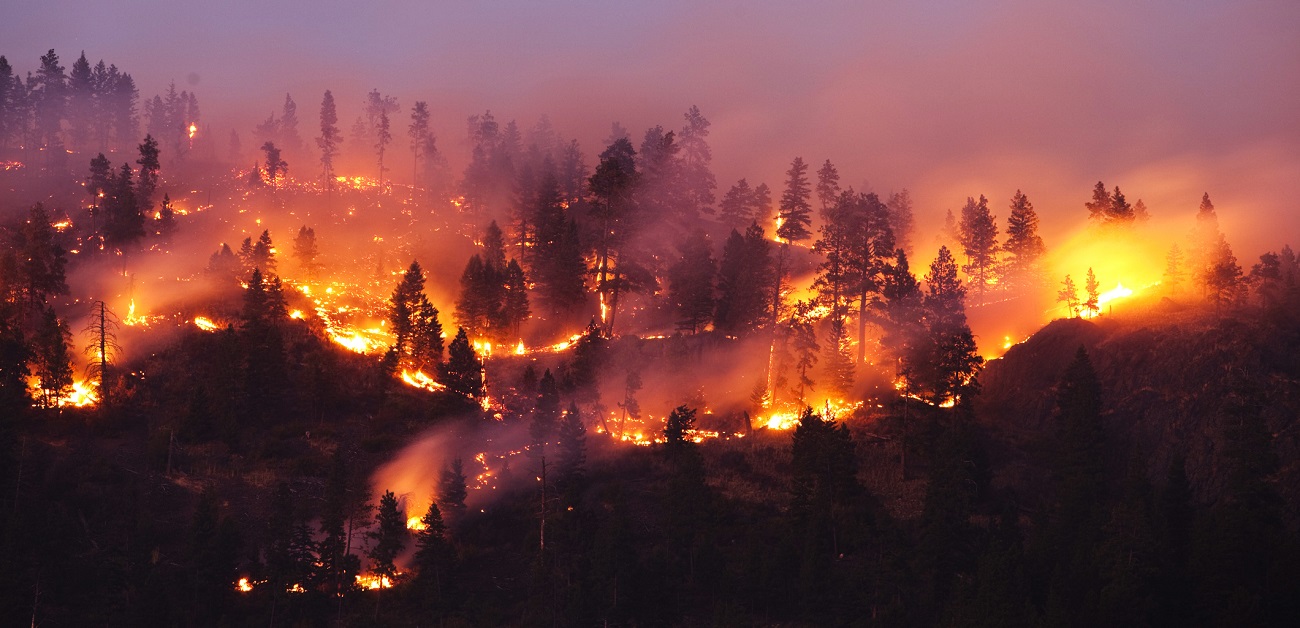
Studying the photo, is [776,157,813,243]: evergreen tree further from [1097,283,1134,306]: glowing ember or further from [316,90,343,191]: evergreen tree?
[316,90,343,191]: evergreen tree

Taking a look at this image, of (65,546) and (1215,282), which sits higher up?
(1215,282)

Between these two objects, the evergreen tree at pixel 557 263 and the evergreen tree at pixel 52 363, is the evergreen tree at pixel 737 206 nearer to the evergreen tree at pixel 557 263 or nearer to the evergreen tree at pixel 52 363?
the evergreen tree at pixel 557 263

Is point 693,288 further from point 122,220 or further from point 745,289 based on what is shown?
point 122,220

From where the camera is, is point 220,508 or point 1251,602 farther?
point 220,508

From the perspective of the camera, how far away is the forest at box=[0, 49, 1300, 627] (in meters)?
44.5

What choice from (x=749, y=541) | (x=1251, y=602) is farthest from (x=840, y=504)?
(x=1251, y=602)

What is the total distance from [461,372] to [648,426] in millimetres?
14022

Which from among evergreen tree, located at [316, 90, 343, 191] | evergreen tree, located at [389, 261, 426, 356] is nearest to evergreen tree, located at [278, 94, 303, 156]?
evergreen tree, located at [316, 90, 343, 191]

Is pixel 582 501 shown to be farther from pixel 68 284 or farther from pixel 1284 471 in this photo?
pixel 68 284

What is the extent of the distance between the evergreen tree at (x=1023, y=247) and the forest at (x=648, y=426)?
33cm

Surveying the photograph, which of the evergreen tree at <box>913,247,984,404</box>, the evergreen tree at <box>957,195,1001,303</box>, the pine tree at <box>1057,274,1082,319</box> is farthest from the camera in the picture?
the evergreen tree at <box>957,195,1001,303</box>

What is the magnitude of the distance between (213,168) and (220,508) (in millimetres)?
89624

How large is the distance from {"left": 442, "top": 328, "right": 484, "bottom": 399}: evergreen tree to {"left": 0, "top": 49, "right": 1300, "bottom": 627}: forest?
22 cm

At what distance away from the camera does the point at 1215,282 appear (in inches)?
2430
